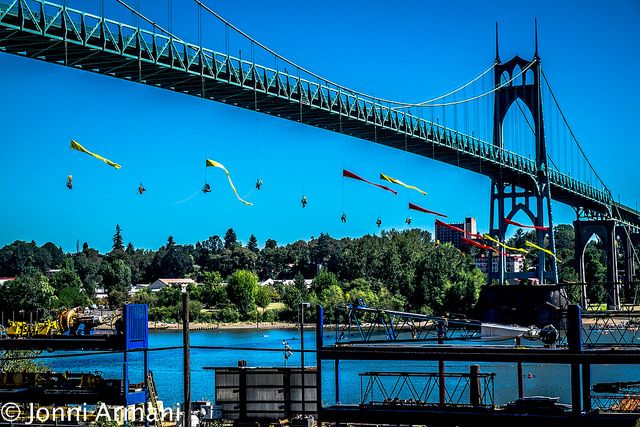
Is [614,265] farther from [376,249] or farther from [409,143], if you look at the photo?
[409,143]

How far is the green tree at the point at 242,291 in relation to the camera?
125 meters

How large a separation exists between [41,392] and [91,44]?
59.0ft

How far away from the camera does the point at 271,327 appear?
117 metres

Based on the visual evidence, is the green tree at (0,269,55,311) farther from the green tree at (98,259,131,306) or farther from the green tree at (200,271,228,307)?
the green tree at (98,259,131,306)

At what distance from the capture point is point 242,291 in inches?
4966

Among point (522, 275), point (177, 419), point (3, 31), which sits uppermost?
point (3, 31)

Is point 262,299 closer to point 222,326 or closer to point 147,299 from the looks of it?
point 222,326

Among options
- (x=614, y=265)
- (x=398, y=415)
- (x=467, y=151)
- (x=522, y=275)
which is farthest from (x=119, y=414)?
(x=614, y=265)

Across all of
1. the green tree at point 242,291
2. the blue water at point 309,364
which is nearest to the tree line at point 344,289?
the green tree at point 242,291

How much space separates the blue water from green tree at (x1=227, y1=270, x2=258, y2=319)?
1130 inches

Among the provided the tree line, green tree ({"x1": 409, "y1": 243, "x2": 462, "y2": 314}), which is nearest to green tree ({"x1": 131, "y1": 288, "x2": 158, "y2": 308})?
the tree line

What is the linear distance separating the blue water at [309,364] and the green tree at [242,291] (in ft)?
94.2

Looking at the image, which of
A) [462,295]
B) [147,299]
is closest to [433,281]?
[462,295]

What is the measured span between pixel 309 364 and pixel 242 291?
60401 millimetres
